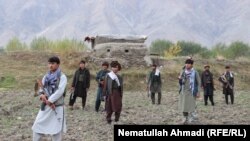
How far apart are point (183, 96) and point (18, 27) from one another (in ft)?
466

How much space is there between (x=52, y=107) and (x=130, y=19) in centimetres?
15910

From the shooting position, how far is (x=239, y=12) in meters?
159

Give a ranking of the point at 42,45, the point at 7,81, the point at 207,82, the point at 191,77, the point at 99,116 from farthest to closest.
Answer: the point at 42,45, the point at 7,81, the point at 207,82, the point at 99,116, the point at 191,77

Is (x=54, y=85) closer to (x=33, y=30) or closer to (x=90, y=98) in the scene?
(x=90, y=98)

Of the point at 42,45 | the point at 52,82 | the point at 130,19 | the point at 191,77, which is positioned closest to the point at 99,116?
Result: the point at 191,77

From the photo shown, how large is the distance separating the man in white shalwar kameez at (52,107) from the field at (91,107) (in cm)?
212

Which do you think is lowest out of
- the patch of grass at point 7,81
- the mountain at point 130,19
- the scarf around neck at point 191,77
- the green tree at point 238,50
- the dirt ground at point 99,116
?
the dirt ground at point 99,116

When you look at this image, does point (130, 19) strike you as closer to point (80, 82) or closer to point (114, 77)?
point (80, 82)

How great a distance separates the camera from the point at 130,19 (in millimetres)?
167000

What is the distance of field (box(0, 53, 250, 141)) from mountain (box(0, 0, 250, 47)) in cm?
9522

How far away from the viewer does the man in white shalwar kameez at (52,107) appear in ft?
28.9

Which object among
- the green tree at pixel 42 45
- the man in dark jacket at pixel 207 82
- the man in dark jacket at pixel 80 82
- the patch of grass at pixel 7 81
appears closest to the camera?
the man in dark jacket at pixel 80 82

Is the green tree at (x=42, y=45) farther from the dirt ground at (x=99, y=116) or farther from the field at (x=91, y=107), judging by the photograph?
the dirt ground at (x=99, y=116)

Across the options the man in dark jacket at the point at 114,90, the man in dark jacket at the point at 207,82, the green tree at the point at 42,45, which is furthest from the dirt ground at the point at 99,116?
the green tree at the point at 42,45
